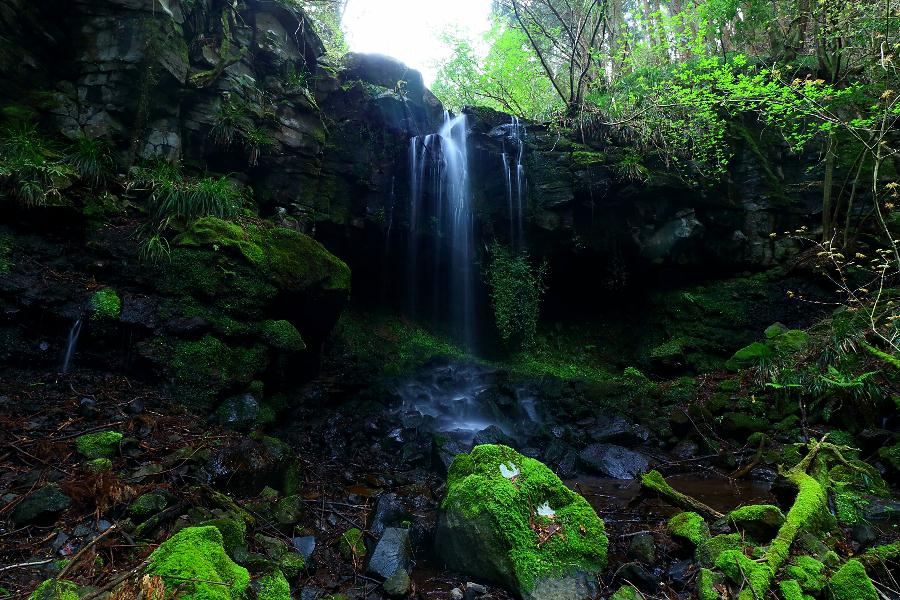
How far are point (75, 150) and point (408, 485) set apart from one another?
6848 millimetres

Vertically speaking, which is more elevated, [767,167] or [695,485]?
[767,167]

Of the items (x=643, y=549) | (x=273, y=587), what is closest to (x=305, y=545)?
(x=273, y=587)

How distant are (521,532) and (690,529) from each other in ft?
4.74

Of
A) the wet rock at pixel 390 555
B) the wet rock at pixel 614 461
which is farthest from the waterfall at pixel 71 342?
the wet rock at pixel 614 461

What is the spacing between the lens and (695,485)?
529 centimetres

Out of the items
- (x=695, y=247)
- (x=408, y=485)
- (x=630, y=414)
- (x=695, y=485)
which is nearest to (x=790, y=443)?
(x=695, y=485)

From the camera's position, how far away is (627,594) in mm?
2674

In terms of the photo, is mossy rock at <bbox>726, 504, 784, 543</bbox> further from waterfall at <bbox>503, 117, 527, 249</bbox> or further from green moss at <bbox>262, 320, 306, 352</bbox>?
waterfall at <bbox>503, 117, 527, 249</bbox>

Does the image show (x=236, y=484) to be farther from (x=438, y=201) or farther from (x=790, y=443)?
(x=438, y=201)

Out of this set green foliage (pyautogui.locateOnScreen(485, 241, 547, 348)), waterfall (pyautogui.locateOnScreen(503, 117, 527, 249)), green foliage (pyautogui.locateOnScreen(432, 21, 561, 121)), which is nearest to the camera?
waterfall (pyautogui.locateOnScreen(503, 117, 527, 249))

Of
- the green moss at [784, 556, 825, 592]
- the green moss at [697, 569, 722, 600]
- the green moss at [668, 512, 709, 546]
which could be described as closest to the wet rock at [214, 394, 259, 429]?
the green moss at [668, 512, 709, 546]

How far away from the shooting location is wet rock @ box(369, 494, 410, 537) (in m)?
3.81

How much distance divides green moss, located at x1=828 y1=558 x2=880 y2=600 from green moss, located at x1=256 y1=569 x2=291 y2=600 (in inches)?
130

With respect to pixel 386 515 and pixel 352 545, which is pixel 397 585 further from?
pixel 386 515
